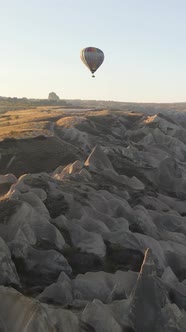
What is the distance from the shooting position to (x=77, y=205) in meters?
35.9

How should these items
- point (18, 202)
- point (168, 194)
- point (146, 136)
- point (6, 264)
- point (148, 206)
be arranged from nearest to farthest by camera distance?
point (6, 264)
point (18, 202)
point (148, 206)
point (168, 194)
point (146, 136)

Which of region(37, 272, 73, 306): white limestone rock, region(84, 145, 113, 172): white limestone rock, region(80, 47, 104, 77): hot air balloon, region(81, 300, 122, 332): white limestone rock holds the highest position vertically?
region(80, 47, 104, 77): hot air balloon

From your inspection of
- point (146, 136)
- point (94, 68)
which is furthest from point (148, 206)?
point (94, 68)

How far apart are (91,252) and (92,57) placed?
69.0m

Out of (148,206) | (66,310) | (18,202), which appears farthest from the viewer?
(148,206)

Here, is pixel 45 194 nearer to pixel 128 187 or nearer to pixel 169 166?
pixel 128 187

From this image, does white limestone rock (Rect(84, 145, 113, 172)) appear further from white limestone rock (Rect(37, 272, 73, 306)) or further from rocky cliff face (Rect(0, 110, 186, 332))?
white limestone rock (Rect(37, 272, 73, 306))

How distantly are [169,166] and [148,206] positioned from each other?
1749 centimetres

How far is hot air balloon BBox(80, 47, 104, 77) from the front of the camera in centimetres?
9494

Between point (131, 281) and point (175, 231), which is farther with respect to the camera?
point (175, 231)

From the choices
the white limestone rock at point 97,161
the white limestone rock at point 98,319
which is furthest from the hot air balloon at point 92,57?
the white limestone rock at point 98,319

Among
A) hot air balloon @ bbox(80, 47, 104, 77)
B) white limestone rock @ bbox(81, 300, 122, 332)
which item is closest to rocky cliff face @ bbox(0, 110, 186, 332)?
white limestone rock @ bbox(81, 300, 122, 332)

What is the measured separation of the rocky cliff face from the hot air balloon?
4252 cm

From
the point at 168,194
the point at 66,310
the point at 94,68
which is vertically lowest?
the point at 168,194
